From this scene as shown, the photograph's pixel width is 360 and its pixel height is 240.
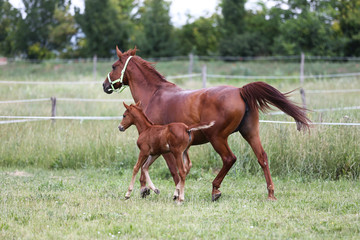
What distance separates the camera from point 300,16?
106 ft

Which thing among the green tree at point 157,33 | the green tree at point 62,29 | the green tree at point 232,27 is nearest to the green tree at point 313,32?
the green tree at point 232,27

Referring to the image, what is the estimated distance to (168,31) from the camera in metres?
39.9

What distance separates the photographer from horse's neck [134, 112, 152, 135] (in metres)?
6.33

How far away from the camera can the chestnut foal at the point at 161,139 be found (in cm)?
600

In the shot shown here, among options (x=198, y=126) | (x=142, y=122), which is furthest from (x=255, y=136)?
(x=142, y=122)

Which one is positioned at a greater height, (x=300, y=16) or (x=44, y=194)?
(x=300, y=16)

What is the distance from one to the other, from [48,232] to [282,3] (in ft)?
118

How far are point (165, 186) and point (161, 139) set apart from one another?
1.72m

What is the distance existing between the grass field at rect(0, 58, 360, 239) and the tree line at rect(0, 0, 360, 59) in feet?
73.0

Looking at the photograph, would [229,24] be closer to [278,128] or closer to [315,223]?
[278,128]

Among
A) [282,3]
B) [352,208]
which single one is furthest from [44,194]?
[282,3]

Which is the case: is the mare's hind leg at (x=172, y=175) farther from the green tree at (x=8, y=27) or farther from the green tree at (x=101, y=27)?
the green tree at (x=101, y=27)

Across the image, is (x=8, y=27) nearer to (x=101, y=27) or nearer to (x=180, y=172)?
(x=101, y=27)

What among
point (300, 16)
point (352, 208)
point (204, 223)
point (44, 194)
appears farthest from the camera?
point (300, 16)
